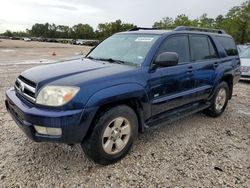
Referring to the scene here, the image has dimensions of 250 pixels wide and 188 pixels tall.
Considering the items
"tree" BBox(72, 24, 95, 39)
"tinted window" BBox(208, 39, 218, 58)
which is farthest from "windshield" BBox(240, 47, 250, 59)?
"tree" BBox(72, 24, 95, 39)

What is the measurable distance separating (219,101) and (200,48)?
136cm

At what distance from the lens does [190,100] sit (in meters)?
4.51

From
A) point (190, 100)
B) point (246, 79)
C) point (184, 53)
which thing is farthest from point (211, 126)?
point (246, 79)

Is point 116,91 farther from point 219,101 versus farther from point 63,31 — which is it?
point 63,31

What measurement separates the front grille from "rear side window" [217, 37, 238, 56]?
3.93m

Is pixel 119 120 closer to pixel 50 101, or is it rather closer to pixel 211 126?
pixel 50 101

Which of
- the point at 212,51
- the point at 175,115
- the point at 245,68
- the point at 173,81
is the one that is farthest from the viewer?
the point at 245,68

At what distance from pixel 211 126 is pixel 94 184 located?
284cm

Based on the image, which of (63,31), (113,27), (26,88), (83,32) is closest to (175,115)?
(26,88)

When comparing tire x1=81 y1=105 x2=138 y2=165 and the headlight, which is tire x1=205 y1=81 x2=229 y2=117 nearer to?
tire x1=81 y1=105 x2=138 y2=165

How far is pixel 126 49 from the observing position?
411 cm

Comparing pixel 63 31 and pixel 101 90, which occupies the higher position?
pixel 63 31

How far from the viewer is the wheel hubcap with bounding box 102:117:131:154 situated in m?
3.28

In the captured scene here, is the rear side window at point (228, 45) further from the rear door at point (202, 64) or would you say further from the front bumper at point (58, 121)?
the front bumper at point (58, 121)
